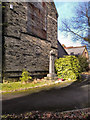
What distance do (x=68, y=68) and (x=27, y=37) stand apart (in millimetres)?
5007

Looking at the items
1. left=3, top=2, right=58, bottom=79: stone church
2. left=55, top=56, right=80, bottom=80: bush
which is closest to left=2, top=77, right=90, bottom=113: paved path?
left=3, top=2, right=58, bottom=79: stone church

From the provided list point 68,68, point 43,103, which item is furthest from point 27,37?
point 43,103

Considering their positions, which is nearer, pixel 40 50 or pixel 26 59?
pixel 26 59

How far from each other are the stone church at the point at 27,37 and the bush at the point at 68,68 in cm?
162

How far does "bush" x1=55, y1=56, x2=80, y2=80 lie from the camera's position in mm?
10042

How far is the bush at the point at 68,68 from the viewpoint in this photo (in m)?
10.0

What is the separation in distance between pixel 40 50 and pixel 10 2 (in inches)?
199

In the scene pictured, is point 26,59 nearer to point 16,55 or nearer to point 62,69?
point 16,55

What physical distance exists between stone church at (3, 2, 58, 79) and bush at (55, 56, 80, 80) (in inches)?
63.9

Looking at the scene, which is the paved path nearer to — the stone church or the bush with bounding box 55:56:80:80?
the stone church

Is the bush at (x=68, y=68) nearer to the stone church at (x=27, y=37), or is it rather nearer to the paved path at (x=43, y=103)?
the stone church at (x=27, y=37)

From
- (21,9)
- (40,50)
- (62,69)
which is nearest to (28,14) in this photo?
(21,9)

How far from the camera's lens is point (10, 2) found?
8.36m

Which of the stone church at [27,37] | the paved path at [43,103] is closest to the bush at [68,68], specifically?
the stone church at [27,37]
